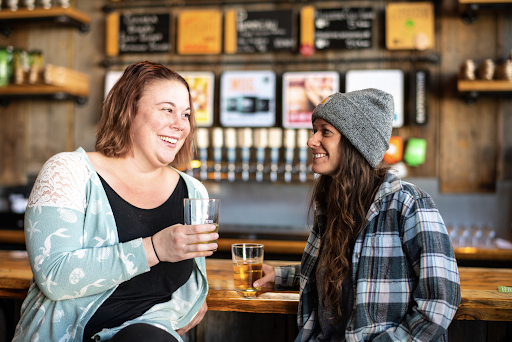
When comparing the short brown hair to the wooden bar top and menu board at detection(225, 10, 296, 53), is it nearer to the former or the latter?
the wooden bar top

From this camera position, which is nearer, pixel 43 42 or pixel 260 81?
pixel 260 81

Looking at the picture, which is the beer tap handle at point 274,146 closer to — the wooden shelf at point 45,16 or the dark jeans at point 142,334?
the wooden shelf at point 45,16

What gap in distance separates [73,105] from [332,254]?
3.78m

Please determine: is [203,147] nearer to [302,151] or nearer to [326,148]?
[302,151]

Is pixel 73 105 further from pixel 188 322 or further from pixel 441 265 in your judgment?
pixel 441 265

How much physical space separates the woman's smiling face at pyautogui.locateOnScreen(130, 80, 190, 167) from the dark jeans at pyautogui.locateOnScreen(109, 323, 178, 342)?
1.74ft

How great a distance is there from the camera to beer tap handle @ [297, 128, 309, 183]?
12.4ft

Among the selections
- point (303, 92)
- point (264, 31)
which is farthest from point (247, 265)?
point (264, 31)

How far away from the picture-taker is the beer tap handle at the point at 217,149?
3.91 metres

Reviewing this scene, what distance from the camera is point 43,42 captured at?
4.44 meters

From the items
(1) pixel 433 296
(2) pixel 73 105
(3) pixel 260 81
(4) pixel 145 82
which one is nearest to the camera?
(1) pixel 433 296

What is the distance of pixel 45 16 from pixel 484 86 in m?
3.83

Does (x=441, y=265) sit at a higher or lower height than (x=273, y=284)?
higher

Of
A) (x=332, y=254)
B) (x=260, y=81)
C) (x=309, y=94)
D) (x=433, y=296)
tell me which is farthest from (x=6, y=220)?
(x=433, y=296)
